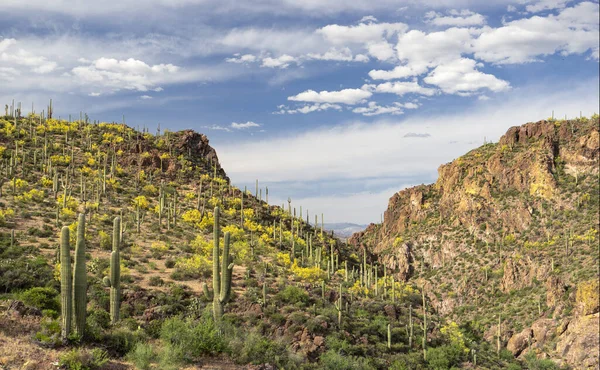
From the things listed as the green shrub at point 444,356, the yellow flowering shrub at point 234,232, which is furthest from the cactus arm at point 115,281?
the yellow flowering shrub at point 234,232

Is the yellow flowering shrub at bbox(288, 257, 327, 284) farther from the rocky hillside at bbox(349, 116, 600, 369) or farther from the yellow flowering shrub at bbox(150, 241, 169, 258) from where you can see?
the rocky hillside at bbox(349, 116, 600, 369)

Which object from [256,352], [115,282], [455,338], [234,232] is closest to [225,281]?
[256,352]

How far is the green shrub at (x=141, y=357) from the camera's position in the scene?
1330 cm

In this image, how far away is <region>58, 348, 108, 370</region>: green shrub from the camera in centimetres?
1196

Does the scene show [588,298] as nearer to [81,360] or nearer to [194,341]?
[194,341]

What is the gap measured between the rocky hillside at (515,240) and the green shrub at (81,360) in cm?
4263

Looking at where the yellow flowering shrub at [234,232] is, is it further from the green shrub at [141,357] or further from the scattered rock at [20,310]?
the green shrub at [141,357]

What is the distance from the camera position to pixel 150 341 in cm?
1780

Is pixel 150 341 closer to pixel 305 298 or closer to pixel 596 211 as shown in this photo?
pixel 305 298

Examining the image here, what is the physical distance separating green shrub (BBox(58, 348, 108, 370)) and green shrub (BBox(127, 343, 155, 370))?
99cm

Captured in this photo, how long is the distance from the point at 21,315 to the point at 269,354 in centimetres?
926

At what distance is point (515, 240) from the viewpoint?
2613 inches

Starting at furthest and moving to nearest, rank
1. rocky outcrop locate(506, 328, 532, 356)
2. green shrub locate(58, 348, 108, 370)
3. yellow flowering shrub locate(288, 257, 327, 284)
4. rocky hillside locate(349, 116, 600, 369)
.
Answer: rocky hillside locate(349, 116, 600, 369) < rocky outcrop locate(506, 328, 532, 356) < yellow flowering shrub locate(288, 257, 327, 284) < green shrub locate(58, 348, 108, 370)

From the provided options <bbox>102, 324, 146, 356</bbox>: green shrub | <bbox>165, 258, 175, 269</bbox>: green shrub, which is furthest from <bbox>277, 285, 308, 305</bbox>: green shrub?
<bbox>102, 324, 146, 356</bbox>: green shrub
